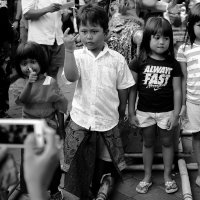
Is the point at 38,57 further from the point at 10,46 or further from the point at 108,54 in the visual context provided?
the point at 10,46

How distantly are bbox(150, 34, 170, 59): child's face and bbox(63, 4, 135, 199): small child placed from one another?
0.90ft

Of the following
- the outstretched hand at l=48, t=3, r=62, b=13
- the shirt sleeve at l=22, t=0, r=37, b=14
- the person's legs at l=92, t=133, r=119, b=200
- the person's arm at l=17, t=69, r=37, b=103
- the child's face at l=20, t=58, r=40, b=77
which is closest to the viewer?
the person's arm at l=17, t=69, r=37, b=103

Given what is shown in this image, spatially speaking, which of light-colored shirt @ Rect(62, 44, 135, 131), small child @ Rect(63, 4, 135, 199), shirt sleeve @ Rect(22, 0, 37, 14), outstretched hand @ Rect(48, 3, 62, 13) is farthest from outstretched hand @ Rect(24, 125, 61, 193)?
shirt sleeve @ Rect(22, 0, 37, 14)

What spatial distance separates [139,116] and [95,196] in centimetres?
67

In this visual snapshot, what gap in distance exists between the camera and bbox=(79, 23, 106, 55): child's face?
2672 millimetres

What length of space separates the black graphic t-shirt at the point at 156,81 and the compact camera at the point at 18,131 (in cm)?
195

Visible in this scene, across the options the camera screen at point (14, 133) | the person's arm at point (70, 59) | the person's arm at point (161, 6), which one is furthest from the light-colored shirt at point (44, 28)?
the camera screen at point (14, 133)

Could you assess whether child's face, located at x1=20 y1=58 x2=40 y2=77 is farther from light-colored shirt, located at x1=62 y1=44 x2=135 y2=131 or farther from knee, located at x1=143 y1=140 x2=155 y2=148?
knee, located at x1=143 y1=140 x2=155 y2=148

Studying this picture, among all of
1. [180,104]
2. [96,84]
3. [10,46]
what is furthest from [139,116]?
[10,46]

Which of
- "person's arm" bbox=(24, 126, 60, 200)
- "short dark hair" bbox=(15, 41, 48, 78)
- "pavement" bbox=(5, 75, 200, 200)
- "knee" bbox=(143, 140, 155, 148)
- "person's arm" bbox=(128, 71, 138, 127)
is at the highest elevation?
"person's arm" bbox=(24, 126, 60, 200)

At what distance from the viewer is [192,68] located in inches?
117

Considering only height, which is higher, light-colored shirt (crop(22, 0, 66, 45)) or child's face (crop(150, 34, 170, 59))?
child's face (crop(150, 34, 170, 59))

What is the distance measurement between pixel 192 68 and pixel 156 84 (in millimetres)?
284

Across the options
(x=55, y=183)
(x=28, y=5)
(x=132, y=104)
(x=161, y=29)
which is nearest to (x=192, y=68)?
(x=161, y=29)
